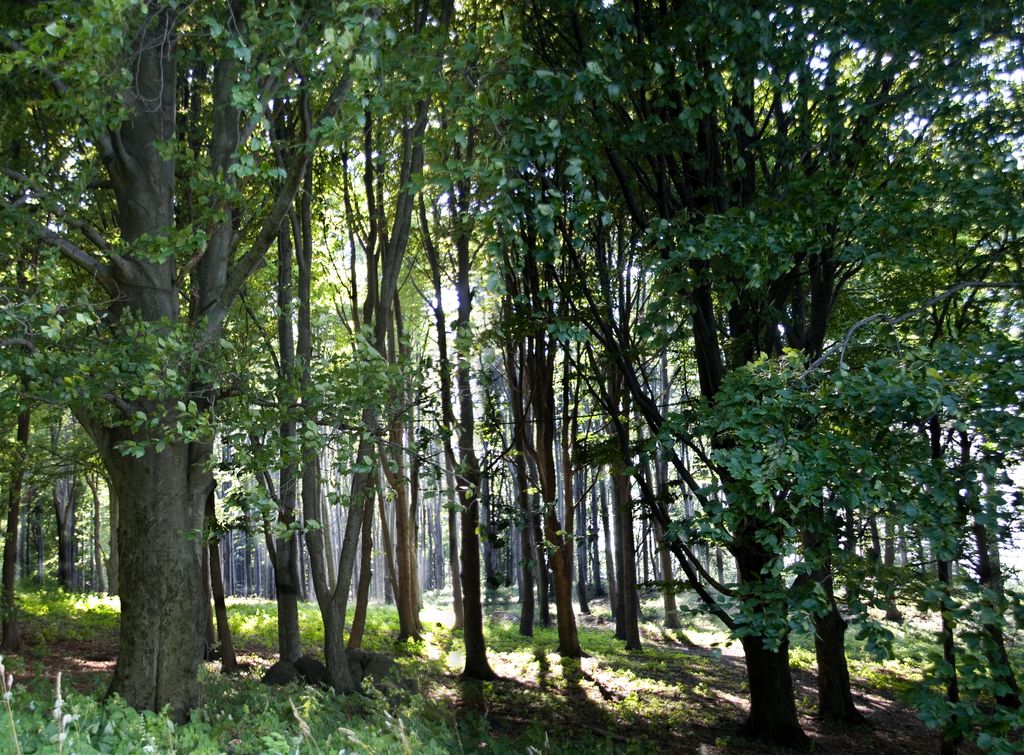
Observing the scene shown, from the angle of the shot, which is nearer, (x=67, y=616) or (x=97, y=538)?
(x=67, y=616)

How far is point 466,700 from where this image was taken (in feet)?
35.0

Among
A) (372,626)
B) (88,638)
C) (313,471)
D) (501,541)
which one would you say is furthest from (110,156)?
(372,626)

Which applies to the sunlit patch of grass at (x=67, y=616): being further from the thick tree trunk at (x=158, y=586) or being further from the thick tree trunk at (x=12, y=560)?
the thick tree trunk at (x=158, y=586)

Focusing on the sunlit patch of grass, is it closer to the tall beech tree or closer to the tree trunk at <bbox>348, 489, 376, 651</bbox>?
the tree trunk at <bbox>348, 489, 376, 651</bbox>

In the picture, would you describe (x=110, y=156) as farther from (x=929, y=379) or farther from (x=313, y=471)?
(x=929, y=379)

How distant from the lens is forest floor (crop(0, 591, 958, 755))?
4316 millimetres

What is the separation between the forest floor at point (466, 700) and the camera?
4316mm

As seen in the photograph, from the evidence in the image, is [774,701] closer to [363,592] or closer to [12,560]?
[363,592]

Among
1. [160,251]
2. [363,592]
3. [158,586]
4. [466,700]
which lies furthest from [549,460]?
[160,251]

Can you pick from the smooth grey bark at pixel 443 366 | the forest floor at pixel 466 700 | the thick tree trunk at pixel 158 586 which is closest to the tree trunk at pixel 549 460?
the forest floor at pixel 466 700

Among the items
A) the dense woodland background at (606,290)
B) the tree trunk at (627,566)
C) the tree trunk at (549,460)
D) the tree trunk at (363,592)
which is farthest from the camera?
the tree trunk at (627,566)

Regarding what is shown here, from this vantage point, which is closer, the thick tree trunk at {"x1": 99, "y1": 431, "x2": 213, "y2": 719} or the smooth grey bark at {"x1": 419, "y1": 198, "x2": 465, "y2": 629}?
the thick tree trunk at {"x1": 99, "y1": 431, "x2": 213, "y2": 719}

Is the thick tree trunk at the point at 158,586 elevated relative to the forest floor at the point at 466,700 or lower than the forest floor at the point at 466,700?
elevated

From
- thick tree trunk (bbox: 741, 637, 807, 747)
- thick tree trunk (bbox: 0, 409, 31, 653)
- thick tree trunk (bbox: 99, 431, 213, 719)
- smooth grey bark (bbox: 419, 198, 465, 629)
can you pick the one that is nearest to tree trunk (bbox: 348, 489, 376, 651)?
smooth grey bark (bbox: 419, 198, 465, 629)
